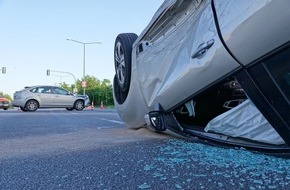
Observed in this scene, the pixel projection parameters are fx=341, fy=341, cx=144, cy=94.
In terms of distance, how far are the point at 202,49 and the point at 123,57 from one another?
1.75 meters

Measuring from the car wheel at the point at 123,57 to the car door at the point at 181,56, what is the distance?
22 cm

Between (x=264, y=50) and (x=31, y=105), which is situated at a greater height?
(x=31, y=105)

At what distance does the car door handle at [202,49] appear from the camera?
2.37m

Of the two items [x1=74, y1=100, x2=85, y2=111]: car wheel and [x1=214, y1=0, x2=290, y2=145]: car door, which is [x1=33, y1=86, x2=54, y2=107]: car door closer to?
[x1=74, y1=100, x2=85, y2=111]: car wheel

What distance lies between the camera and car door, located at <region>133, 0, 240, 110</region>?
2.35 meters

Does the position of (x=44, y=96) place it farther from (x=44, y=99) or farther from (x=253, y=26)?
(x=253, y=26)

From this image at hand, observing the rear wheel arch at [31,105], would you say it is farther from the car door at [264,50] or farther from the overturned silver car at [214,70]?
the car door at [264,50]

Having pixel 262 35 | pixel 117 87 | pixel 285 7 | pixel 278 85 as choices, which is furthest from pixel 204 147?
pixel 117 87

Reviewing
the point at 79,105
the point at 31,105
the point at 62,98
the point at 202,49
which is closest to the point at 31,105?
the point at 31,105

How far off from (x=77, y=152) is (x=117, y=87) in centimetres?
180

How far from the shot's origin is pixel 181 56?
2799mm

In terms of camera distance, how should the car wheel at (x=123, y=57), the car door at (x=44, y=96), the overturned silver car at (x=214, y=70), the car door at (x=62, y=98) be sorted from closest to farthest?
the overturned silver car at (x=214, y=70), the car wheel at (x=123, y=57), the car door at (x=44, y=96), the car door at (x=62, y=98)

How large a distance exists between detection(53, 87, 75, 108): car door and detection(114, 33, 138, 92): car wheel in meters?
14.2

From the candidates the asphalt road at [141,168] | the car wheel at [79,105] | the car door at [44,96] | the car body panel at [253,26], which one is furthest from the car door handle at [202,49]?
the car wheel at [79,105]
